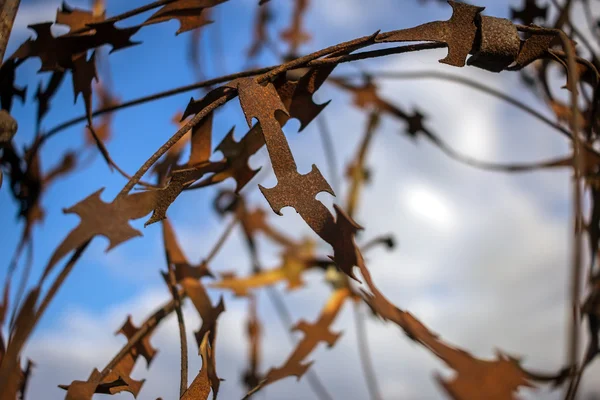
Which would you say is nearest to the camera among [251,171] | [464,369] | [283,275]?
[464,369]

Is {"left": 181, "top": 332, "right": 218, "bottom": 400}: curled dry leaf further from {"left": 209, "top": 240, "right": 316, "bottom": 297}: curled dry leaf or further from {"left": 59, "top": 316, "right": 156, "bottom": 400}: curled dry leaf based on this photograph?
{"left": 209, "top": 240, "right": 316, "bottom": 297}: curled dry leaf

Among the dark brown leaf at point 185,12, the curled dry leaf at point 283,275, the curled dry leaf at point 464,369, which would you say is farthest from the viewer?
the curled dry leaf at point 283,275

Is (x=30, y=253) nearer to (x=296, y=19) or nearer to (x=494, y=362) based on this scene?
(x=494, y=362)

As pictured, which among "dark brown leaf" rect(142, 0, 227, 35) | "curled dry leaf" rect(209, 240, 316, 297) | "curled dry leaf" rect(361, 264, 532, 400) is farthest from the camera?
"curled dry leaf" rect(209, 240, 316, 297)

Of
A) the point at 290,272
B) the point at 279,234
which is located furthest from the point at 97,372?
the point at 279,234

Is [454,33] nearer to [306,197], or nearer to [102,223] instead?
[306,197]

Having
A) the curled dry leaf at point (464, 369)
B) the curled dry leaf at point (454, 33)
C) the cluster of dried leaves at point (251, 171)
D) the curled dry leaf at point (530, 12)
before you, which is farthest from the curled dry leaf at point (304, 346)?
the curled dry leaf at point (530, 12)

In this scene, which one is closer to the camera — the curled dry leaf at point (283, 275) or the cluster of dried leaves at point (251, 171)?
the cluster of dried leaves at point (251, 171)

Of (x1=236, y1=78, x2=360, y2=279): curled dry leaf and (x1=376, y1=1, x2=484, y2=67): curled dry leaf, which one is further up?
(x1=376, y1=1, x2=484, y2=67): curled dry leaf

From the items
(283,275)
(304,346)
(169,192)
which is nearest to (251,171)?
(169,192)

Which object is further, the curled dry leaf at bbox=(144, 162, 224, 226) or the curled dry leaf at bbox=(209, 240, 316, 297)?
the curled dry leaf at bbox=(209, 240, 316, 297)

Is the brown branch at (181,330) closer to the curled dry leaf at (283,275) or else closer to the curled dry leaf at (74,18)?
the curled dry leaf at (74,18)

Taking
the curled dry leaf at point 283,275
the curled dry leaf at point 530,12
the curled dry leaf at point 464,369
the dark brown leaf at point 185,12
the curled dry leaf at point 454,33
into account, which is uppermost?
the curled dry leaf at point 283,275

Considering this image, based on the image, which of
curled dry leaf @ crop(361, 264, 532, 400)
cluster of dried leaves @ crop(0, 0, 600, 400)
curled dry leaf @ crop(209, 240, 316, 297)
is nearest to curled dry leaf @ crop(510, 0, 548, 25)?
cluster of dried leaves @ crop(0, 0, 600, 400)
